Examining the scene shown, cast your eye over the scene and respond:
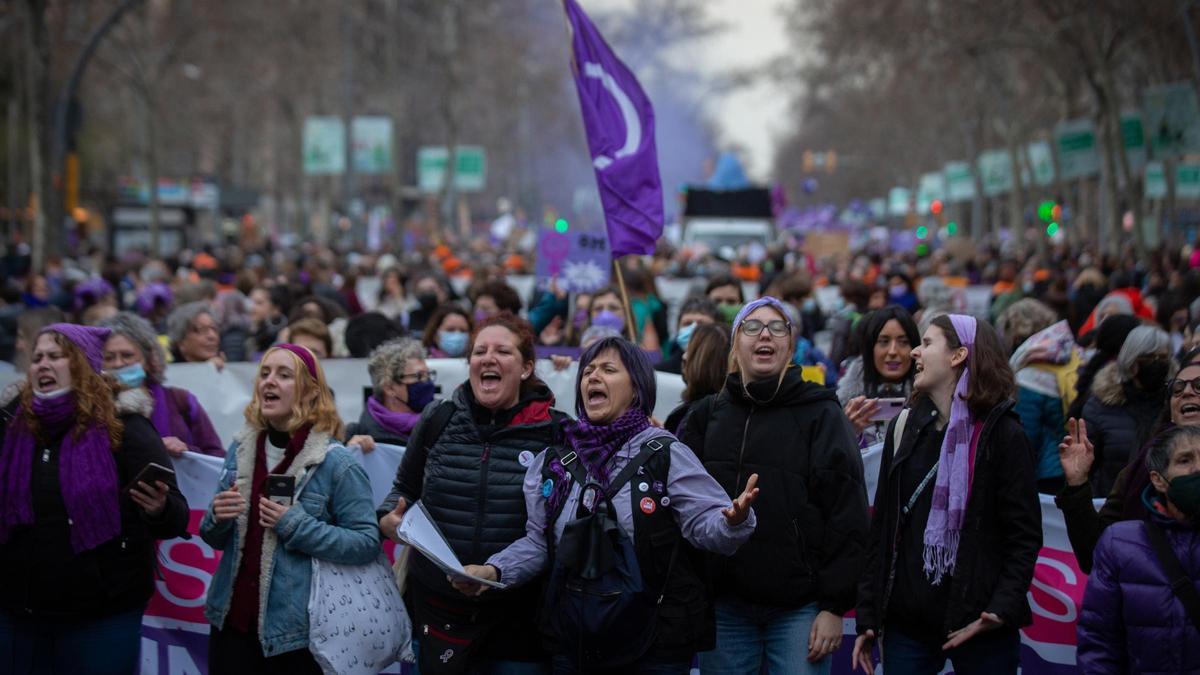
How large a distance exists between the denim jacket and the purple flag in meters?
3.74

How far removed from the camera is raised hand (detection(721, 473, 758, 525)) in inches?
164

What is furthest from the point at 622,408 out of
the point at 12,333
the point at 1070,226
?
the point at 1070,226

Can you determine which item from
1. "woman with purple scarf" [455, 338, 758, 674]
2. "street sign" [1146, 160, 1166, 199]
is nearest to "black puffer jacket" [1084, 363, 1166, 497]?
"woman with purple scarf" [455, 338, 758, 674]

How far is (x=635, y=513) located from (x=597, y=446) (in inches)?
9.2

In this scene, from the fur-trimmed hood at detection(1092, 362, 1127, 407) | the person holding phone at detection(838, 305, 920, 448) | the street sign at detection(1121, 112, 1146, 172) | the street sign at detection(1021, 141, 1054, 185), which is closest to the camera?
the fur-trimmed hood at detection(1092, 362, 1127, 407)

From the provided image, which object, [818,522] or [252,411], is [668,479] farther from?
[252,411]

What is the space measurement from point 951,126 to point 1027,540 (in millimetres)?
56401

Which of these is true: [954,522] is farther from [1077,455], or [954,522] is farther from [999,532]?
[1077,455]

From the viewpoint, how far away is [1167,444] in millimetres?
4238

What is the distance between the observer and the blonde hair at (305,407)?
4988 millimetres

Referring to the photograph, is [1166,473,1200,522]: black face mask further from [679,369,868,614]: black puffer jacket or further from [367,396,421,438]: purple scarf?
[367,396,421,438]: purple scarf

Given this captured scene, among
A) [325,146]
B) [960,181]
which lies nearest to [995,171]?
[960,181]

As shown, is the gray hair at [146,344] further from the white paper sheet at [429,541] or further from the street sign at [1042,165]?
the street sign at [1042,165]

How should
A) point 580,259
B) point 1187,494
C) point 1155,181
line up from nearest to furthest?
1. point 1187,494
2. point 580,259
3. point 1155,181
